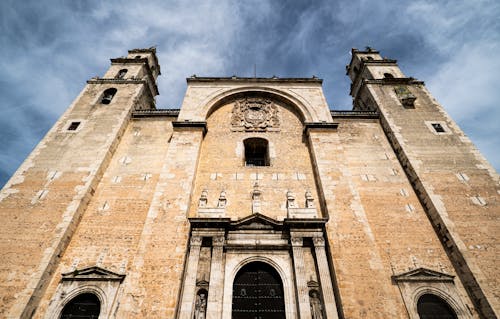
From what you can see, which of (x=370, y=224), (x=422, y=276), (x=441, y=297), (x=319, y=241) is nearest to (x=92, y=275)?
(x=319, y=241)

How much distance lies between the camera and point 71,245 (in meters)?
9.57

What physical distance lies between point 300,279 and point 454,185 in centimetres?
746

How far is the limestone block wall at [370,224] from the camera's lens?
7.95m

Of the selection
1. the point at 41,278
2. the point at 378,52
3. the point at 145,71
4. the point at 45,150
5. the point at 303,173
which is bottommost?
the point at 41,278

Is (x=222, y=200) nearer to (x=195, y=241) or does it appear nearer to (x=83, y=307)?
(x=195, y=241)

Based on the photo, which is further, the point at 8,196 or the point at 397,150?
the point at 397,150

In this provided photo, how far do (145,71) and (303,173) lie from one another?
44.4 feet

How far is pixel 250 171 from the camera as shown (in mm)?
11820

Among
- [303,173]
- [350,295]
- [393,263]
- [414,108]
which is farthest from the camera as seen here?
[414,108]

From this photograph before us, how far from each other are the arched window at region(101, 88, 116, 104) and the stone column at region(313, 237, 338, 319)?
42.6 feet

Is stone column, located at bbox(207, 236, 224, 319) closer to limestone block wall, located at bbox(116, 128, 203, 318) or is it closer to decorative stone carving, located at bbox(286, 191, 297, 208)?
limestone block wall, located at bbox(116, 128, 203, 318)

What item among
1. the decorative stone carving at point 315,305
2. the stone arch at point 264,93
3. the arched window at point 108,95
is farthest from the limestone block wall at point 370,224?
the arched window at point 108,95

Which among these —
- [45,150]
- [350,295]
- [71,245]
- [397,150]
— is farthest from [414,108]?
[45,150]

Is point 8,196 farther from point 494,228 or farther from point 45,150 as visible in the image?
point 494,228
